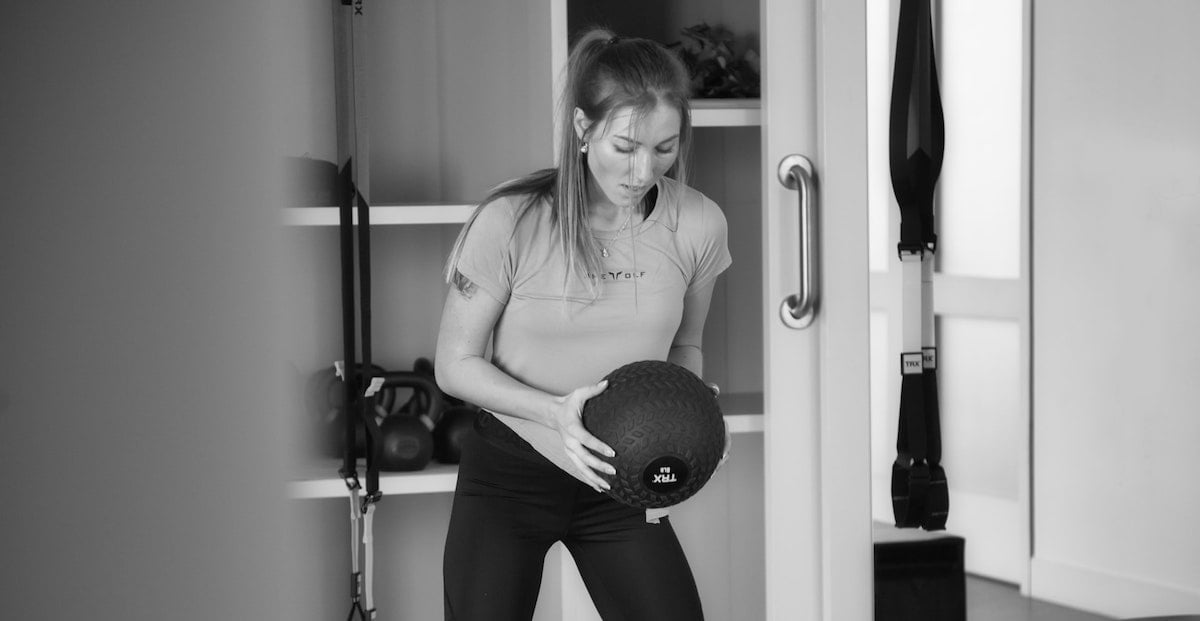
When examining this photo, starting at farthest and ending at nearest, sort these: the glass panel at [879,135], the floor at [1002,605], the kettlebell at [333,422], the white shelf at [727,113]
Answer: the floor at [1002,605], the glass panel at [879,135], the white shelf at [727,113], the kettlebell at [333,422]

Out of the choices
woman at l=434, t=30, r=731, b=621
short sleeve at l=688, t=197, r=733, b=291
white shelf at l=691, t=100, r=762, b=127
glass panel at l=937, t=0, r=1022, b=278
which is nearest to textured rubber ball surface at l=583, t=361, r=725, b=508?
woman at l=434, t=30, r=731, b=621

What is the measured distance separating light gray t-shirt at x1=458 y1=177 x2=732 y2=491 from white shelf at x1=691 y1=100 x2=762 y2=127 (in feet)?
0.71

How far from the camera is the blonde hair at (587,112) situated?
127cm

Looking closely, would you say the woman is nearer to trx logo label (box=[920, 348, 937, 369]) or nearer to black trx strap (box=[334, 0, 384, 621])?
black trx strap (box=[334, 0, 384, 621])

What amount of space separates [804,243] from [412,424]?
654mm

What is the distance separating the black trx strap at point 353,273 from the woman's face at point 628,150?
10.5 inches

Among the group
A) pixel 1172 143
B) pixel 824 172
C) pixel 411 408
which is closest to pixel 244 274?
pixel 411 408

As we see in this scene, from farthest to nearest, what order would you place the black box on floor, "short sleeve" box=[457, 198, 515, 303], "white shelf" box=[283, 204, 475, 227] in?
the black box on floor < "white shelf" box=[283, 204, 475, 227] < "short sleeve" box=[457, 198, 515, 303]

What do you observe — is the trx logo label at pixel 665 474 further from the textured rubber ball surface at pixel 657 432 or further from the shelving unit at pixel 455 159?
the shelving unit at pixel 455 159

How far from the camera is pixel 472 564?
4.74 feet

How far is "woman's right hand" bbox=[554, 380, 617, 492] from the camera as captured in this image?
1013 mm

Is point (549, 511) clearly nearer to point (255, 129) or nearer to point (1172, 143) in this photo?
point (255, 129)

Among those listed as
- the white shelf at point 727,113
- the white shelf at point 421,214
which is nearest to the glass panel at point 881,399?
the white shelf at point 727,113

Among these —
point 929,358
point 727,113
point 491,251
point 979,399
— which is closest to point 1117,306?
point 979,399
